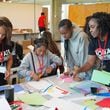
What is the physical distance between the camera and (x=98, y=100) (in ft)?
5.93

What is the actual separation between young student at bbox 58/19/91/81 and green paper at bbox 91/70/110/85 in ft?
0.64

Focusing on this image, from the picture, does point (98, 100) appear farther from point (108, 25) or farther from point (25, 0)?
point (25, 0)

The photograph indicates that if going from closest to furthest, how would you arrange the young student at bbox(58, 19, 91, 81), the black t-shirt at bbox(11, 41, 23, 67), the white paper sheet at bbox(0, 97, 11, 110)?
the white paper sheet at bbox(0, 97, 11, 110) → the young student at bbox(58, 19, 91, 81) → the black t-shirt at bbox(11, 41, 23, 67)

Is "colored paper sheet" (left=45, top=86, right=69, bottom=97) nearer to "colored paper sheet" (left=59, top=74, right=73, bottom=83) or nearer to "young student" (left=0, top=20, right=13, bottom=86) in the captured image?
"colored paper sheet" (left=59, top=74, right=73, bottom=83)

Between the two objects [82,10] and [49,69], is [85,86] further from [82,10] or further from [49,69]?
[82,10]

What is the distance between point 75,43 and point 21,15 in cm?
689

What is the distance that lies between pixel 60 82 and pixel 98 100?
0.56 meters

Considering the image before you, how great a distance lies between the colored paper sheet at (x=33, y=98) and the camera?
5.71 ft

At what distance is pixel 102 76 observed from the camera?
2.14 metres

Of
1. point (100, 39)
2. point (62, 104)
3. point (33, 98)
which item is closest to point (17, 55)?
point (100, 39)

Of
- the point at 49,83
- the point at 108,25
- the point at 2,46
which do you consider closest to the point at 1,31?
the point at 2,46

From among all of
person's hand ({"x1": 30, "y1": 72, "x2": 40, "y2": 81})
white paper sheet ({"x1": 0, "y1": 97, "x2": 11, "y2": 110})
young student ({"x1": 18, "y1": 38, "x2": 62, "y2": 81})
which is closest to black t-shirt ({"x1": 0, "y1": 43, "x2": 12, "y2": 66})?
young student ({"x1": 18, "y1": 38, "x2": 62, "y2": 81})

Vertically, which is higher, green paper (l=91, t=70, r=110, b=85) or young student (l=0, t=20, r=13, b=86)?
young student (l=0, t=20, r=13, b=86)

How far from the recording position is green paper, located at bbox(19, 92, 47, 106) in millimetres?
1740
